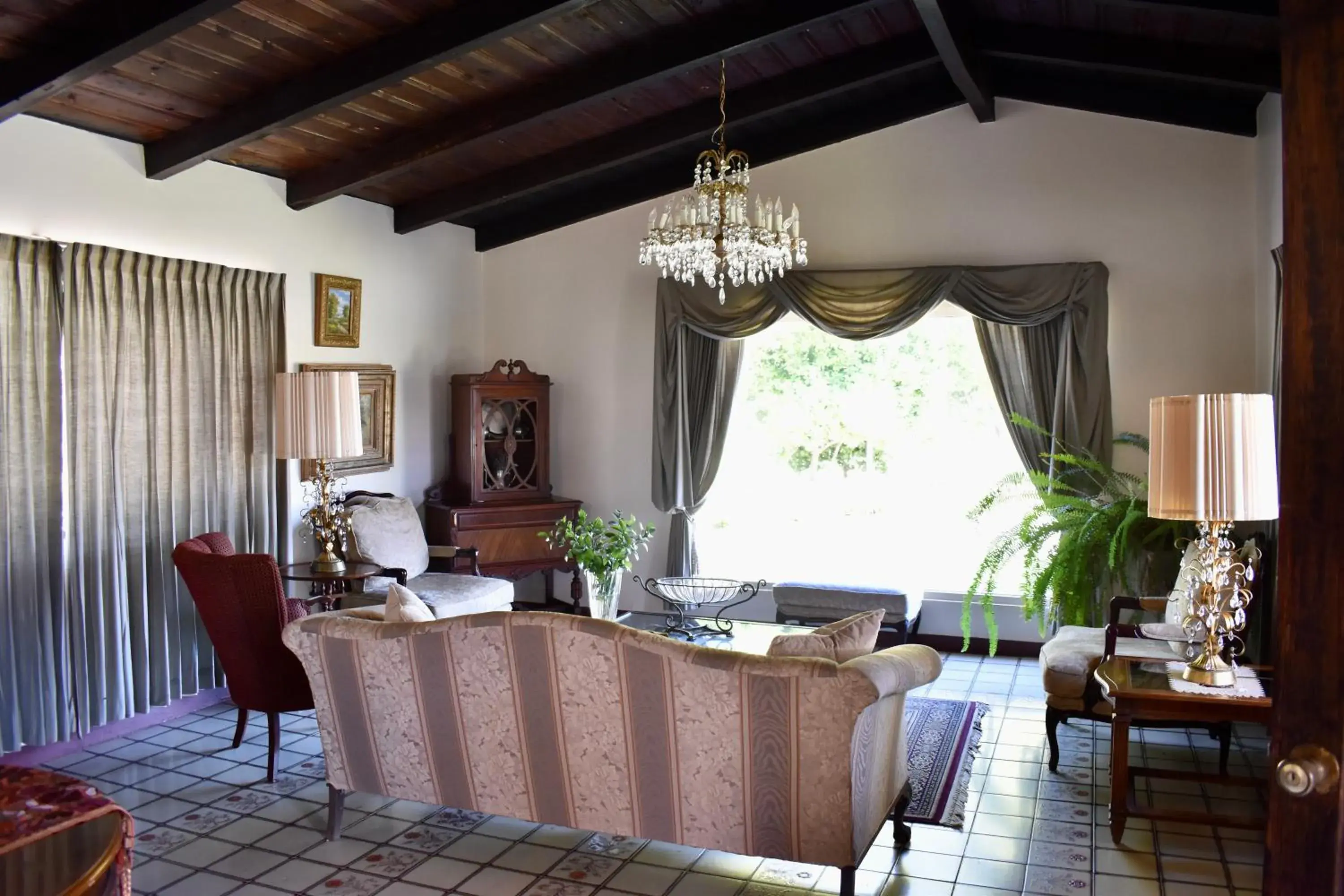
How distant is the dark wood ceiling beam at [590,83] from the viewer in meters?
4.23

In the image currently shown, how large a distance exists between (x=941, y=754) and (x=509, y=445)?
332 cm

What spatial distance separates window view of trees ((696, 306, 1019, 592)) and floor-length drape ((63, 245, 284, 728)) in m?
2.69

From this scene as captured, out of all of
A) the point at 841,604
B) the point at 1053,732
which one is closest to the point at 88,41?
the point at 841,604

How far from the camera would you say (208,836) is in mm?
3430

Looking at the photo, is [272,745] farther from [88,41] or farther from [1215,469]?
[1215,469]

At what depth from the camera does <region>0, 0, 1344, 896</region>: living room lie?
114 inches

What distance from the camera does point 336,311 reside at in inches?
221

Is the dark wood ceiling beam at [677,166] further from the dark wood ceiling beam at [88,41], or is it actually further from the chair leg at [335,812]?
the chair leg at [335,812]

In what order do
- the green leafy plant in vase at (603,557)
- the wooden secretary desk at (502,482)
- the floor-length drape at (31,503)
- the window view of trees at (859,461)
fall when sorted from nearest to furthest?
the floor-length drape at (31,503) < the green leafy plant in vase at (603,557) < the window view of trees at (859,461) < the wooden secretary desk at (502,482)

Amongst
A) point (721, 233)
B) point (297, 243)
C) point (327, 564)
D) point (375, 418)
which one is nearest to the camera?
point (721, 233)

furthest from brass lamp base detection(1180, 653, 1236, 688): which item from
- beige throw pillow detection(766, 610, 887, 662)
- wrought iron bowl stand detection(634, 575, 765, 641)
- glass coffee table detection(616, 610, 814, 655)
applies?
wrought iron bowl stand detection(634, 575, 765, 641)

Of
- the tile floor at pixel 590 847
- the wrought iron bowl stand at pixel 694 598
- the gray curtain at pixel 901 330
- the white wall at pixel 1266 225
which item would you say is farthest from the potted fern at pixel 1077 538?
the wrought iron bowl stand at pixel 694 598

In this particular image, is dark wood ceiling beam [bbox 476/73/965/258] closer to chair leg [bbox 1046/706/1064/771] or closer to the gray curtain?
the gray curtain

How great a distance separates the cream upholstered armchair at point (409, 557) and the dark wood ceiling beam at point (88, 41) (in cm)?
230
